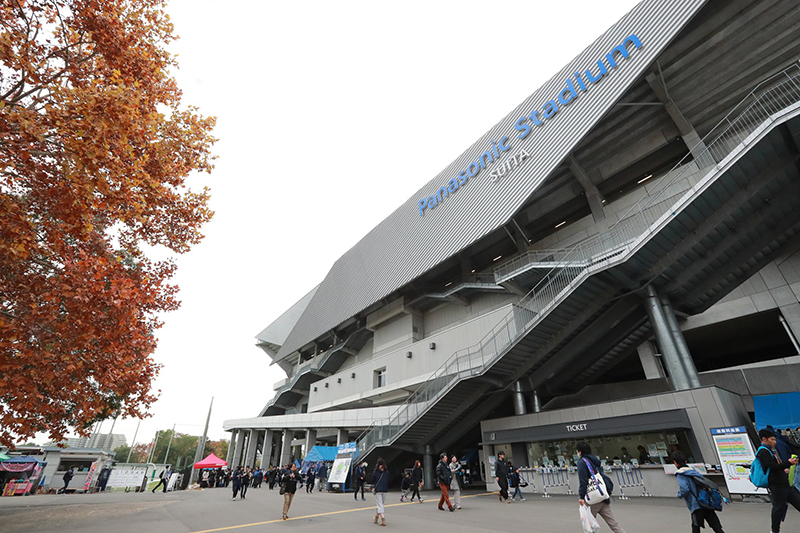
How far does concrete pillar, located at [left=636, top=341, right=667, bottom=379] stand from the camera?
64.6 ft

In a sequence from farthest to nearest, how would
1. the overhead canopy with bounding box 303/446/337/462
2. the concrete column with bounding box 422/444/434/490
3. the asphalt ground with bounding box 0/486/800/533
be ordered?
1. the overhead canopy with bounding box 303/446/337/462
2. the concrete column with bounding box 422/444/434/490
3. the asphalt ground with bounding box 0/486/800/533

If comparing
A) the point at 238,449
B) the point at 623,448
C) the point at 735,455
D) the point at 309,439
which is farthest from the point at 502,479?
the point at 238,449

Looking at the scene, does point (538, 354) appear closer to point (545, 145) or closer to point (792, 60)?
point (545, 145)

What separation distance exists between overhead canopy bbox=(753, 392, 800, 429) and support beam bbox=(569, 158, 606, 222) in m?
11.6

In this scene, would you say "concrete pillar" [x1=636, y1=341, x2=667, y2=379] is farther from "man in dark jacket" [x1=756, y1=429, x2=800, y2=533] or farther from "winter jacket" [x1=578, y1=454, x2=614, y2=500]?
"winter jacket" [x1=578, y1=454, x2=614, y2=500]

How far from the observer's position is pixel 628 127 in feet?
70.1

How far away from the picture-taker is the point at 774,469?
5082 millimetres

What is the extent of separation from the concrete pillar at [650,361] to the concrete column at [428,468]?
12249 millimetres

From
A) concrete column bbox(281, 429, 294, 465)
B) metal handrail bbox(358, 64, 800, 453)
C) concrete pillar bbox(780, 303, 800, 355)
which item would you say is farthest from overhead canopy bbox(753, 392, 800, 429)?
concrete column bbox(281, 429, 294, 465)

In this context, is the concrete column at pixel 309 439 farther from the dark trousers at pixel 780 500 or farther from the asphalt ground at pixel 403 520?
the dark trousers at pixel 780 500

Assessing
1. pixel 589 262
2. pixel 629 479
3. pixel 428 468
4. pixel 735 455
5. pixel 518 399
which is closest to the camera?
pixel 735 455

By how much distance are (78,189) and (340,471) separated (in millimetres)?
17906

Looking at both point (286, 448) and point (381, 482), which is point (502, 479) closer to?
point (381, 482)

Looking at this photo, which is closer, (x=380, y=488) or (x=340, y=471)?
(x=380, y=488)
